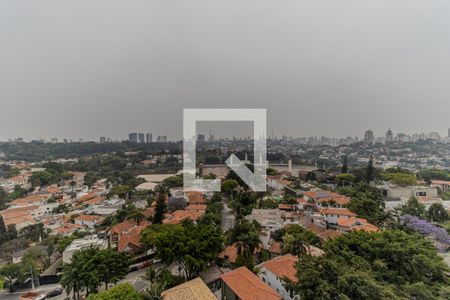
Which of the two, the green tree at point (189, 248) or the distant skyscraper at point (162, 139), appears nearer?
the green tree at point (189, 248)

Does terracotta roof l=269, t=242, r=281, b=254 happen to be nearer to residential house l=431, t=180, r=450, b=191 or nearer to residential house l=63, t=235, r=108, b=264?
residential house l=63, t=235, r=108, b=264

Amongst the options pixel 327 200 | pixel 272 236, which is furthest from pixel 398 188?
pixel 272 236

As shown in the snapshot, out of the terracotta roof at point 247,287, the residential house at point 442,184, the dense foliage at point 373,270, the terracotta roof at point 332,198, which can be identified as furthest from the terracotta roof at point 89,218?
the residential house at point 442,184

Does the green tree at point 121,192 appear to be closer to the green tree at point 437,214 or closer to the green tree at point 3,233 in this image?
the green tree at point 3,233

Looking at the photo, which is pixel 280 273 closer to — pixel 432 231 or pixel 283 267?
pixel 283 267

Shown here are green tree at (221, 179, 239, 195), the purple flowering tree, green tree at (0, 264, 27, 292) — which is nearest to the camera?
green tree at (0, 264, 27, 292)

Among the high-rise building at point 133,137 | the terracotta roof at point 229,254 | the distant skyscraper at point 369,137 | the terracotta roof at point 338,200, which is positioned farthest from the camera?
the high-rise building at point 133,137

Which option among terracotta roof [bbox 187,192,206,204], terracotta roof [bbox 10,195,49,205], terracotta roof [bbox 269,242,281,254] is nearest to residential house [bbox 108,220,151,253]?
terracotta roof [bbox 187,192,206,204]

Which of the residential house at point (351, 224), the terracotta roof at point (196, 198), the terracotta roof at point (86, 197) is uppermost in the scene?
the residential house at point (351, 224)
